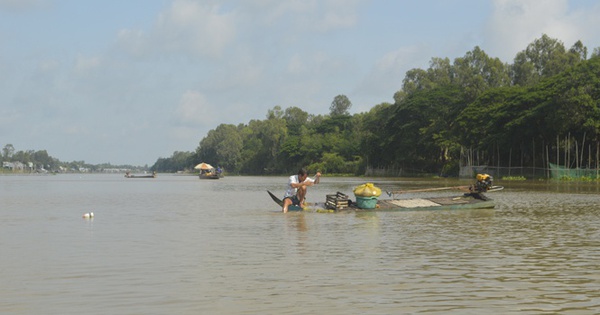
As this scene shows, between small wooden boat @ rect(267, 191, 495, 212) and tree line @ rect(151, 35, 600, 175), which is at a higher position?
tree line @ rect(151, 35, 600, 175)

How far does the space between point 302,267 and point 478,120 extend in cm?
8169

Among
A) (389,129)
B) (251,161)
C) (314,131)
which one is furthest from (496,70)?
(251,161)

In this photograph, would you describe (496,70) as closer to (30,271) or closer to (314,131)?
(314,131)

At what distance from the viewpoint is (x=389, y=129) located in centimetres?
11944

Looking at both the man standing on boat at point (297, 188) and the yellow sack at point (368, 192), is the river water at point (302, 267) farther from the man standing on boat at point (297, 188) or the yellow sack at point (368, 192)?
the man standing on boat at point (297, 188)

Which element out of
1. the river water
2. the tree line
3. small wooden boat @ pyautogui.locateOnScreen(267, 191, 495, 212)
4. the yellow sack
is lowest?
the river water

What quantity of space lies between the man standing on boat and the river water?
3.99 m

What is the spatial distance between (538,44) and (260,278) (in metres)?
110

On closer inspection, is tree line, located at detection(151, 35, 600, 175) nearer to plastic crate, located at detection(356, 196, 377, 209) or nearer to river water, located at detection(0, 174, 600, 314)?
plastic crate, located at detection(356, 196, 377, 209)

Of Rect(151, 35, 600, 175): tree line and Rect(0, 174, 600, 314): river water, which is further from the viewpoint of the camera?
Rect(151, 35, 600, 175): tree line

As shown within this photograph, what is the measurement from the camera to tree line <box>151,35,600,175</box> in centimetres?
7325

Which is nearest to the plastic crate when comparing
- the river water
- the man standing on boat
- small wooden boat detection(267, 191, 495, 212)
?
small wooden boat detection(267, 191, 495, 212)

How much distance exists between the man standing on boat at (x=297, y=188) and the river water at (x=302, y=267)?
3992mm

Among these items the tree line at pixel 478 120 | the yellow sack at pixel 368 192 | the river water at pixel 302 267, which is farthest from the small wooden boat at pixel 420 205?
the tree line at pixel 478 120
